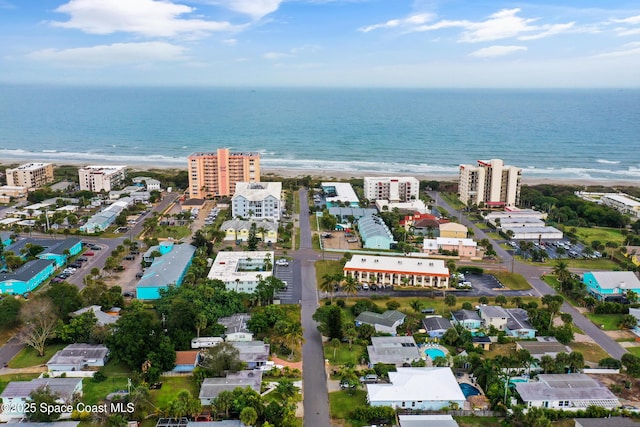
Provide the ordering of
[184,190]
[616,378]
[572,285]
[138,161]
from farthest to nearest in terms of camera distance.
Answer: [138,161]
[184,190]
[572,285]
[616,378]

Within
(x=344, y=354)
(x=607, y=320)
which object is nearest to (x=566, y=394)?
(x=344, y=354)

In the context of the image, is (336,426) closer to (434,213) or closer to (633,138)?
(434,213)

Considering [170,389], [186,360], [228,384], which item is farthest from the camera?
[186,360]

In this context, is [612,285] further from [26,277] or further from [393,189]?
[26,277]

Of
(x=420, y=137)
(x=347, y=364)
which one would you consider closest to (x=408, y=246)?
(x=347, y=364)

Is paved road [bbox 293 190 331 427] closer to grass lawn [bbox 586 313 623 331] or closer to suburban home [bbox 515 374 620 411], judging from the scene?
suburban home [bbox 515 374 620 411]

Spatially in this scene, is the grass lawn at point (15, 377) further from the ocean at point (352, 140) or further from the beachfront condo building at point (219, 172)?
the ocean at point (352, 140)

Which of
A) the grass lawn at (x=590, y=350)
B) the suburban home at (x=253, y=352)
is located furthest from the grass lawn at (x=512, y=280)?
the suburban home at (x=253, y=352)
